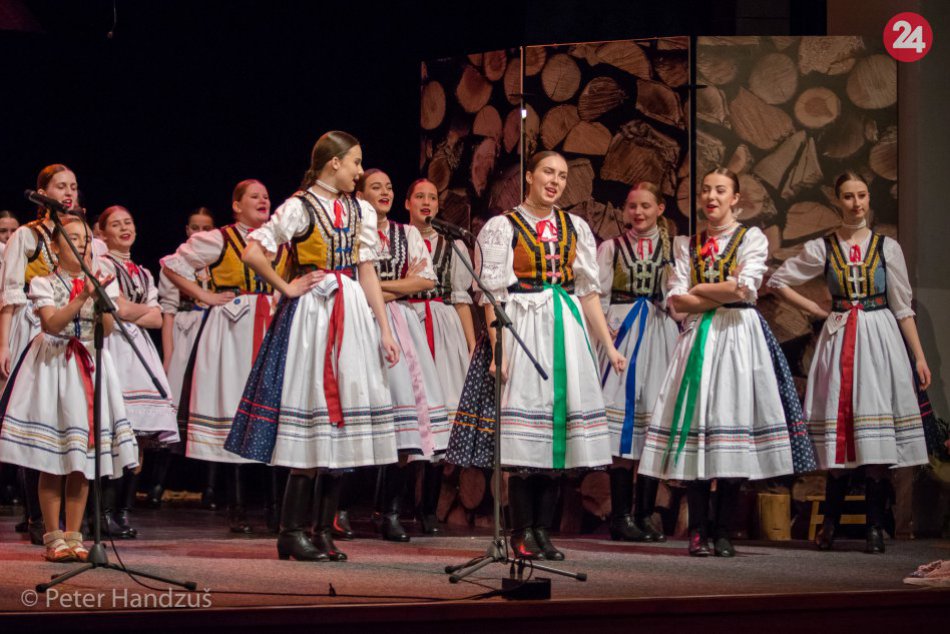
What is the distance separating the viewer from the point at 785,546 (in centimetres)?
565

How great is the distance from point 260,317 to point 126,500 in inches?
41.2

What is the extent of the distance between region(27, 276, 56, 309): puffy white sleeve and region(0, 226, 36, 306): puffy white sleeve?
13.2 inches

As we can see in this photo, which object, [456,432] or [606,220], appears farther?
[606,220]

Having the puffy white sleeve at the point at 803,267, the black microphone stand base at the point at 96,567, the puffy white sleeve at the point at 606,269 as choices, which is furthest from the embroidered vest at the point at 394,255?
the black microphone stand base at the point at 96,567

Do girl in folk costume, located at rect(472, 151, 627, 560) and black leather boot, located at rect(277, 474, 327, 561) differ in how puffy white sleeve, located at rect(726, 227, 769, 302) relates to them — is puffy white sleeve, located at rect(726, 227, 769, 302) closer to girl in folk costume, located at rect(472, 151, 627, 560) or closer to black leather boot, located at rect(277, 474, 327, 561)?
girl in folk costume, located at rect(472, 151, 627, 560)

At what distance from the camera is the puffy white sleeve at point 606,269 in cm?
605

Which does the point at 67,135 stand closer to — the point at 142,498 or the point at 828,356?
the point at 142,498

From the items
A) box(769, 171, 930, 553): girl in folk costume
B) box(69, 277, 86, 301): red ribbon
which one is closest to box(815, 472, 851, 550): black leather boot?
box(769, 171, 930, 553): girl in folk costume

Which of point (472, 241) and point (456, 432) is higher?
point (472, 241)

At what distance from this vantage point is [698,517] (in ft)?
16.9

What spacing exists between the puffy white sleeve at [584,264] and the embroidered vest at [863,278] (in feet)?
4.41

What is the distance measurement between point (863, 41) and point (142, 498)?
16.2ft

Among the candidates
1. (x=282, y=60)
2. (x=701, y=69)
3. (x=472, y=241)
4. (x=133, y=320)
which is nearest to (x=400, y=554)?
(x=472, y=241)

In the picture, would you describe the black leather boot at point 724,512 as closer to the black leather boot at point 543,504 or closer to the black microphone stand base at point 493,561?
the black leather boot at point 543,504
